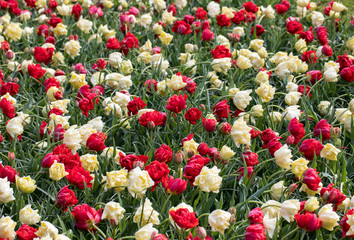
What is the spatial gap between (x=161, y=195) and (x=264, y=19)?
8.54 ft

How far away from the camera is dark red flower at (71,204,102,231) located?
74.9 inches

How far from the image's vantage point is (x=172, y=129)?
286cm

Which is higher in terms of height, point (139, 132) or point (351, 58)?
point (351, 58)

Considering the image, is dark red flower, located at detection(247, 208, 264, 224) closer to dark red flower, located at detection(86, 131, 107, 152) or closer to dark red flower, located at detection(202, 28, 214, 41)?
dark red flower, located at detection(86, 131, 107, 152)

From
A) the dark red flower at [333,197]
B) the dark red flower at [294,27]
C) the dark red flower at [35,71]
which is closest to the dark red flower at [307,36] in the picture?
the dark red flower at [294,27]

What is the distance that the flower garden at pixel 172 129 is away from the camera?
198cm

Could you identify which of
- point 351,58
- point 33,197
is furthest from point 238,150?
point 351,58

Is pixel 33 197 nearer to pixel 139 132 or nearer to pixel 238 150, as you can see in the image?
pixel 139 132

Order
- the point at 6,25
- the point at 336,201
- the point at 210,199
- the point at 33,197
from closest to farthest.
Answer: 1. the point at 336,201
2. the point at 210,199
3. the point at 33,197
4. the point at 6,25

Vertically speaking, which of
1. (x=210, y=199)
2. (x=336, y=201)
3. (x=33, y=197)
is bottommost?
(x=33, y=197)

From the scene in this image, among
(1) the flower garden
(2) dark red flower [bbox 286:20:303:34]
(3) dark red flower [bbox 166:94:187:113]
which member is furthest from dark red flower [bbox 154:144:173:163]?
(2) dark red flower [bbox 286:20:303:34]

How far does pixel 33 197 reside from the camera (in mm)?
2338

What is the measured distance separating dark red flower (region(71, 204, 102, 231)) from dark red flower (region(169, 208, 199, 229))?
35cm

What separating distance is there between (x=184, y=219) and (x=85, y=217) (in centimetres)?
41
